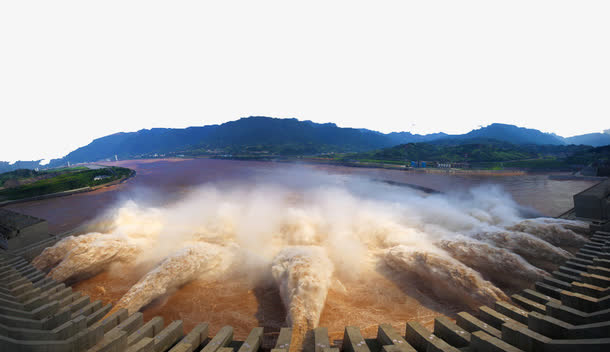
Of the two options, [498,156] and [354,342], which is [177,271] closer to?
[354,342]

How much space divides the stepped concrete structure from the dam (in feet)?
0.06

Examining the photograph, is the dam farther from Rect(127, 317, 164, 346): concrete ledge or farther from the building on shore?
the building on shore

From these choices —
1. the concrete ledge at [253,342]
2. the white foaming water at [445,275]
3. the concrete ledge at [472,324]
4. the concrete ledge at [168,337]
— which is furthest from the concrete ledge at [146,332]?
the white foaming water at [445,275]

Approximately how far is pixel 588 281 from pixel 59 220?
45281 mm

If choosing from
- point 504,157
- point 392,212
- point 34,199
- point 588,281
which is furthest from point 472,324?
point 504,157

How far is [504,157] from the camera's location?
263 ft

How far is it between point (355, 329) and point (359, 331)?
0.42 ft

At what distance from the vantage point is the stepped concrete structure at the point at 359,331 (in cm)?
458

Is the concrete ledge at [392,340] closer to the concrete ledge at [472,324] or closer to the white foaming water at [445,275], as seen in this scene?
the concrete ledge at [472,324]

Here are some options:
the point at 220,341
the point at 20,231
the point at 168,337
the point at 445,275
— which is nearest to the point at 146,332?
the point at 168,337

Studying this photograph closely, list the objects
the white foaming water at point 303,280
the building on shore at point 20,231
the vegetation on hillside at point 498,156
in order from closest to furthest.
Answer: the white foaming water at point 303,280 → the building on shore at point 20,231 → the vegetation on hillside at point 498,156

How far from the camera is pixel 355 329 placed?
626 centimetres

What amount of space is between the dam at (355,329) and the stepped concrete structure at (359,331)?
0.06ft

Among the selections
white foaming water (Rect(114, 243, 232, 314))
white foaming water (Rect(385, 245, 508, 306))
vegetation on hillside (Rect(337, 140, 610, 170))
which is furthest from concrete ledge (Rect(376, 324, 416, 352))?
vegetation on hillside (Rect(337, 140, 610, 170))
